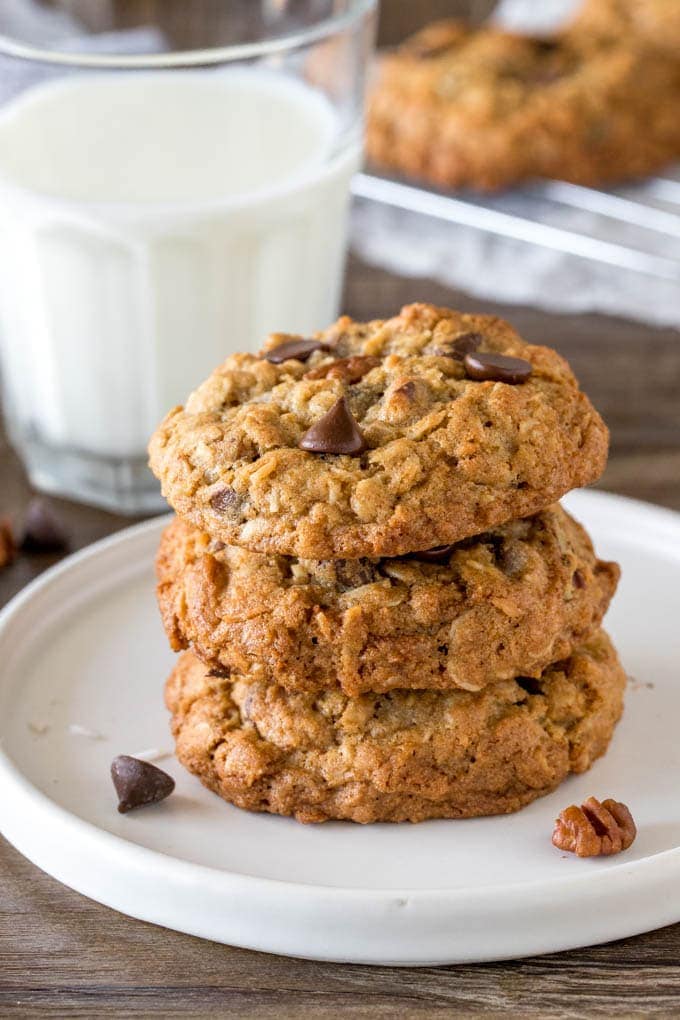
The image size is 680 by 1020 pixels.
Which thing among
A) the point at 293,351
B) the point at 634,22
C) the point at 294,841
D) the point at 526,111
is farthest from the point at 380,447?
the point at 634,22

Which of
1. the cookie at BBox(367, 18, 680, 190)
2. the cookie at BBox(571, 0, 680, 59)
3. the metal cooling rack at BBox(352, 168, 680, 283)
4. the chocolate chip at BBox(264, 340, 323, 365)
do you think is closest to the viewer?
the chocolate chip at BBox(264, 340, 323, 365)

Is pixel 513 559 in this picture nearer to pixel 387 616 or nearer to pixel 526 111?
pixel 387 616

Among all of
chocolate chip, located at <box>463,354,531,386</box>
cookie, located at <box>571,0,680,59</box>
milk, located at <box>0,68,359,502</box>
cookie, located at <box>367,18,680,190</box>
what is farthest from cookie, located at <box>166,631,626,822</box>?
cookie, located at <box>571,0,680,59</box>

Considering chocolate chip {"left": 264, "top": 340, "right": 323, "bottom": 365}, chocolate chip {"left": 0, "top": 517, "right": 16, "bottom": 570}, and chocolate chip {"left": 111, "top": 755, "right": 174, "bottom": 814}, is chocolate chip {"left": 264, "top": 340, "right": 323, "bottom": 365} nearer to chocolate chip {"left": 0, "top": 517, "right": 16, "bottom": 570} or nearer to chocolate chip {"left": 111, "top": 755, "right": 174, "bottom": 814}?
→ chocolate chip {"left": 111, "top": 755, "right": 174, "bottom": 814}

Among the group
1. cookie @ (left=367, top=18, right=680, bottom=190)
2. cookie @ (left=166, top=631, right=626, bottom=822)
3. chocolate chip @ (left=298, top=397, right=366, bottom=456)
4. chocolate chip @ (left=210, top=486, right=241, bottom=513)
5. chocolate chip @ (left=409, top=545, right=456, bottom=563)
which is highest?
chocolate chip @ (left=298, top=397, right=366, bottom=456)

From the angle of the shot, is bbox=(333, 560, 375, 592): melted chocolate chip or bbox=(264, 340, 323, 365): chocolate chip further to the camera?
bbox=(264, 340, 323, 365): chocolate chip

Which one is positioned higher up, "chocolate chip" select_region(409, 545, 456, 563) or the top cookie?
the top cookie

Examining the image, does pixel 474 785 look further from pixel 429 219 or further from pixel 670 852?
pixel 429 219

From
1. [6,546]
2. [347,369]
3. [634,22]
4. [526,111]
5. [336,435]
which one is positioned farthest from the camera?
[634,22]
